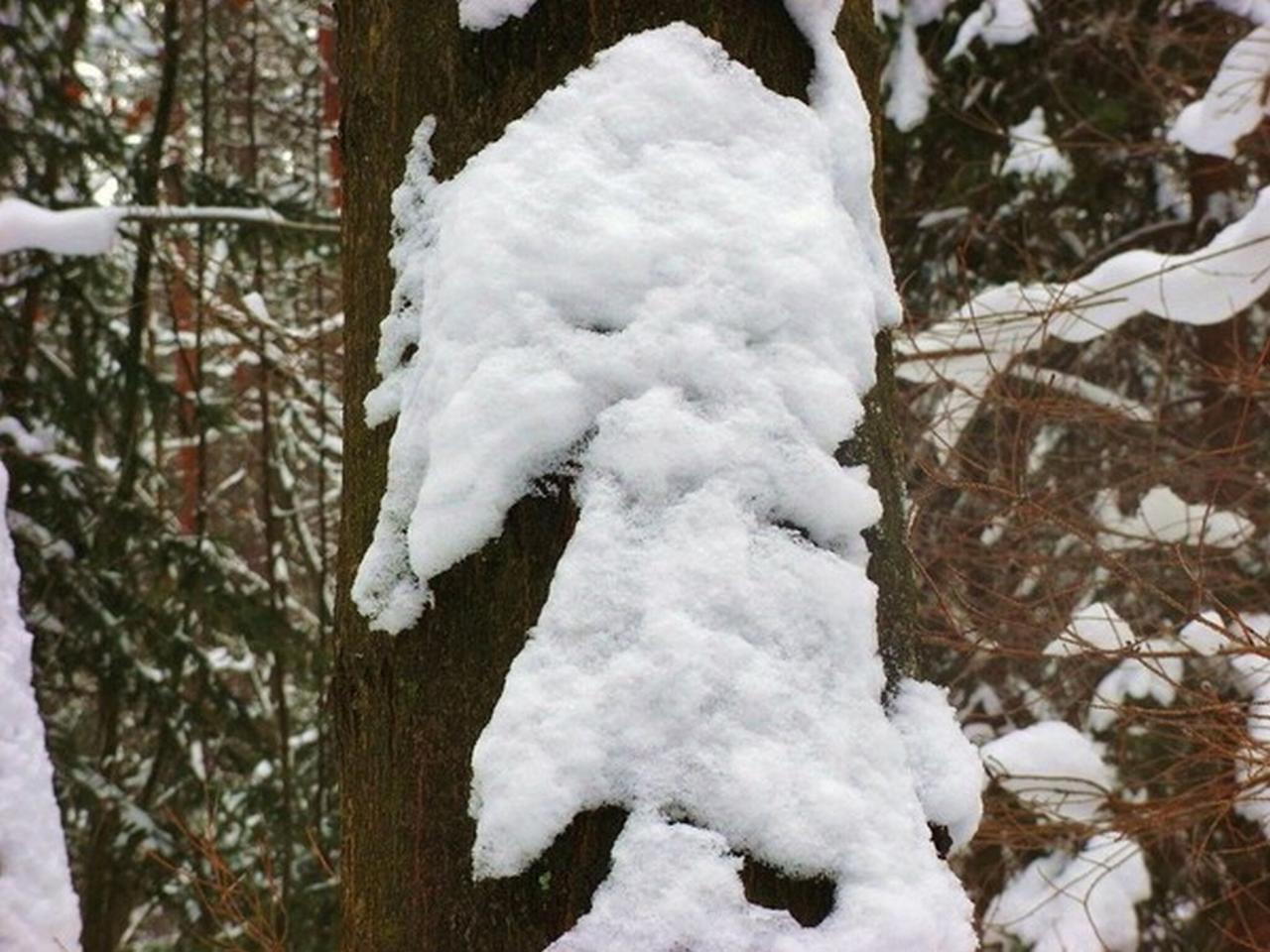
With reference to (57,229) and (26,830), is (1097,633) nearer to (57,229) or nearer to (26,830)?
(26,830)

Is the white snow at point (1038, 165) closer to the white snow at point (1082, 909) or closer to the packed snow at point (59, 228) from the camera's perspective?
the white snow at point (1082, 909)

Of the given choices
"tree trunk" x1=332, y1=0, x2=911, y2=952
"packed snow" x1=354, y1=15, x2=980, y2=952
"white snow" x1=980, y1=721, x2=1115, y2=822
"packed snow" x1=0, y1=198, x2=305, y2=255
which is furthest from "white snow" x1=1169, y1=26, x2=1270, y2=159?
"packed snow" x1=0, y1=198, x2=305, y2=255

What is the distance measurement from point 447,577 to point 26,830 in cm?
234

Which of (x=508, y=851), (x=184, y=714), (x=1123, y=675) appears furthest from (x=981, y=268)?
(x=508, y=851)

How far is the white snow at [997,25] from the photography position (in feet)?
19.6

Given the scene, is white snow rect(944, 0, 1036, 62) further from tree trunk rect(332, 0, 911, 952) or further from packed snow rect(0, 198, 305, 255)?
tree trunk rect(332, 0, 911, 952)

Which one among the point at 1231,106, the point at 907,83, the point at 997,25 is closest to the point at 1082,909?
the point at 1231,106

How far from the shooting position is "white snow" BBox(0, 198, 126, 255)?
4250 millimetres

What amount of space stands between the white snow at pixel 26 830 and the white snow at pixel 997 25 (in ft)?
15.7

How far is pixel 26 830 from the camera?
3.15 m

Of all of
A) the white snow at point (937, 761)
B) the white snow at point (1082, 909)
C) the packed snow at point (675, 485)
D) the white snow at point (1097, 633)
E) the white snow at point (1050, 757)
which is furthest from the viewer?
the white snow at point (1082, 909)

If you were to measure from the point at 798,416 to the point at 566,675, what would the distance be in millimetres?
369

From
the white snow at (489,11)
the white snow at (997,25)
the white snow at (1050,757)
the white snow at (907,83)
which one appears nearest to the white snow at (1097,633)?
the white snow at (1050,757)

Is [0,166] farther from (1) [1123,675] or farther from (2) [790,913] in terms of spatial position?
(2) [790,913]
